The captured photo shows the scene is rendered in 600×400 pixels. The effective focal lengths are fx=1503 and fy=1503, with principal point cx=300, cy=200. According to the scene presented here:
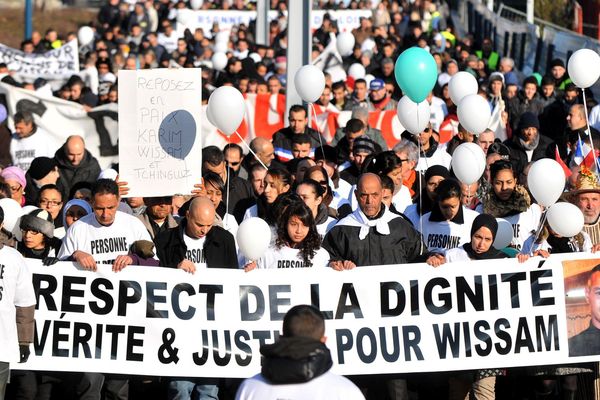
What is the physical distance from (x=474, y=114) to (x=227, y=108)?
2008 mm

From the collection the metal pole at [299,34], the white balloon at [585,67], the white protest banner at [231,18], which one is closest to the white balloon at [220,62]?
the metal pole at [299,34]

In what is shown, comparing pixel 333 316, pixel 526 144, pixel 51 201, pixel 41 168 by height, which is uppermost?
pixel 526 144

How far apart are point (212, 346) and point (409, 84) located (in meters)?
3.33

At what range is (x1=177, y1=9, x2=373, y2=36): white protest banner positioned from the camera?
3075cm

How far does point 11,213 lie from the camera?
1072cm

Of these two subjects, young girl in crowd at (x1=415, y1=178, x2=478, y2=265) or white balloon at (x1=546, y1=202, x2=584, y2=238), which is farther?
young girl in crowd at (x1=415, y1=178, x2=478, y2=265)

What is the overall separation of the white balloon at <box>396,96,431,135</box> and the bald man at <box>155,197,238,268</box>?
9.53 ft

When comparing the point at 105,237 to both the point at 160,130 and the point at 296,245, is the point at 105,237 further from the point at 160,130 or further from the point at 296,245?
the point at 160,130

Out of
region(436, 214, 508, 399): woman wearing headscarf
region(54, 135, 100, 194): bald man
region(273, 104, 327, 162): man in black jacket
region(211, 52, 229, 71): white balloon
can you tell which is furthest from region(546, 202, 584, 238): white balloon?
region(211, 52, 229, 71): white balloon

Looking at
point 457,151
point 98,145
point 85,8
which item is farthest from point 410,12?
point 85,8

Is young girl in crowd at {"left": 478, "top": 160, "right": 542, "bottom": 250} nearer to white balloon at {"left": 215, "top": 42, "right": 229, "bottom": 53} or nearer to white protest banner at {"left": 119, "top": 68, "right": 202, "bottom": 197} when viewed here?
white protest banner at {"left": 119, "top": 68, "right": 202, "bottom": 197}

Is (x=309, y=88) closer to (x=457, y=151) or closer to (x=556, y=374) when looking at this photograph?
(x=457, y=151)

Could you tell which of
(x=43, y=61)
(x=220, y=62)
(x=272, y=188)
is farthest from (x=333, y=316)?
(x=43, y=61)

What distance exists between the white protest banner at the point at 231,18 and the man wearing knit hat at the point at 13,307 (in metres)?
21.6
